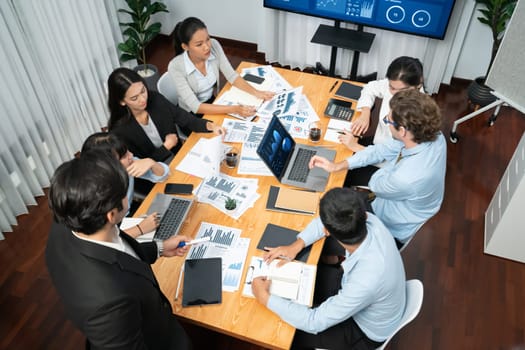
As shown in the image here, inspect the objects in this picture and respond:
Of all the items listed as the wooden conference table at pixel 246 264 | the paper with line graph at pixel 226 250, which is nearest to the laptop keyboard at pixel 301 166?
the wooden conference table at pixel 246 264

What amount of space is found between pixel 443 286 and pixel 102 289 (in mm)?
2388

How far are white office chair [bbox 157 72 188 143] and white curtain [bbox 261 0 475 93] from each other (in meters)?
1.90

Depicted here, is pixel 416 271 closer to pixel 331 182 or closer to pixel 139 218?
pixel 331 182

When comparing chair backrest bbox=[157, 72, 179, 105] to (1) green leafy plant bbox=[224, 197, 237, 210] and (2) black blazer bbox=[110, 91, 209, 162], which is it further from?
(1) green leafy plant bbox=[224, 197, 237, 210]

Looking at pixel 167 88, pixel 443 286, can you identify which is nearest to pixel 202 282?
pixel 167 88

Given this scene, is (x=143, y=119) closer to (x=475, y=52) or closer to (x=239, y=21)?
(x=239, y=21)

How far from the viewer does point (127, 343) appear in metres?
1.45

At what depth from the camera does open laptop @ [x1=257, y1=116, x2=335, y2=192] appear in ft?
8.06

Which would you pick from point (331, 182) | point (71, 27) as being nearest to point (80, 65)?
point (71, 27)

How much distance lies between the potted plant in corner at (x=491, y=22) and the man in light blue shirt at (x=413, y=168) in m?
2.16

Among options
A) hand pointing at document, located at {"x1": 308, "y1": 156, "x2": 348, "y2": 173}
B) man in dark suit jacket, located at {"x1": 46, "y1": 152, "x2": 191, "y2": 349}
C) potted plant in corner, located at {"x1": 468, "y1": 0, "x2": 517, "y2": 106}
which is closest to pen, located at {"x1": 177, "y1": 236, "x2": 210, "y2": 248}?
man in dark suit jacket, located at {"x1": 46, "y1": 152, "x2": 191, "y2": 349}

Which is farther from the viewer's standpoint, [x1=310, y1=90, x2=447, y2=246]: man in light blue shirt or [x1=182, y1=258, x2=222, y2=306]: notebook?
[x1=310, y1=90, x2=447, y2=246]: man in light blue shirt

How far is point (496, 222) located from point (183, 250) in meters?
2.22

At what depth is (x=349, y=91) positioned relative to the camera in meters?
3.22
